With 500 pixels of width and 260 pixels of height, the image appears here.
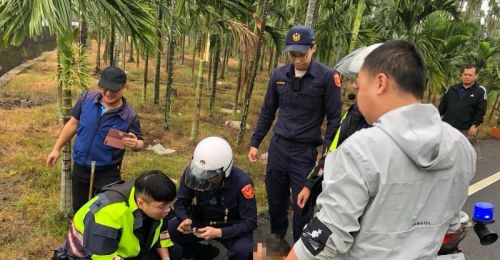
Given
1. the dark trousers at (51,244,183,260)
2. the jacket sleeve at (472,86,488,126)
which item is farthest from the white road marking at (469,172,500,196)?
the dark trousers at (51,244,183,260)

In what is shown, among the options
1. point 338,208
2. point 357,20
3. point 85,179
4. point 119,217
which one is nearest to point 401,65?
point 338,208

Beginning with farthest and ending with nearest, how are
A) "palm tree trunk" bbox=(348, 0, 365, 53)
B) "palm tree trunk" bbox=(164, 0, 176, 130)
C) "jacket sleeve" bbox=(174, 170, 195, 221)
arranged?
"palm tree trunk" bbox=(164, 0, 176, 130)
"palm tree trunk" bbox=(348, 0, 365, 53)
"jacket sleeve" bbox=(174, 170, 195, 221)

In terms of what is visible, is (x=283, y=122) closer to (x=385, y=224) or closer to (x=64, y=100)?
(x=64, y=100)

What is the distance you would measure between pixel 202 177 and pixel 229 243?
2.23 feet

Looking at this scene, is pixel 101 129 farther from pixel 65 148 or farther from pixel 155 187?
pixel 155 187

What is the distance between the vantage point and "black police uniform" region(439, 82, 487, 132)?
6074 mm

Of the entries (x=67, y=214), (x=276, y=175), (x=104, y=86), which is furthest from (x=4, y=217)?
(x=276, y=175)

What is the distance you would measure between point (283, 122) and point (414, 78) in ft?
8.13

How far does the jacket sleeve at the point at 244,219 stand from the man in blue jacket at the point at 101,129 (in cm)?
100

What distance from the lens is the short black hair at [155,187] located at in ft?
8.59

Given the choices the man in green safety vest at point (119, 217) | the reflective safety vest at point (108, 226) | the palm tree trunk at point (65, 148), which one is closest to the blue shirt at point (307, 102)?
the man in green safety vest at point (119, 217)

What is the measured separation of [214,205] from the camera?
354 centimetres

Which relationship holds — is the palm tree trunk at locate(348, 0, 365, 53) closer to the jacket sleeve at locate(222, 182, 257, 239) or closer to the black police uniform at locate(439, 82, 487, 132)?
the black police uniform at locate(439, 82, 487, 132)

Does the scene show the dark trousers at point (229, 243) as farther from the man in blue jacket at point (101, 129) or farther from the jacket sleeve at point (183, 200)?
the man in blue jacket at point (101, 129)
